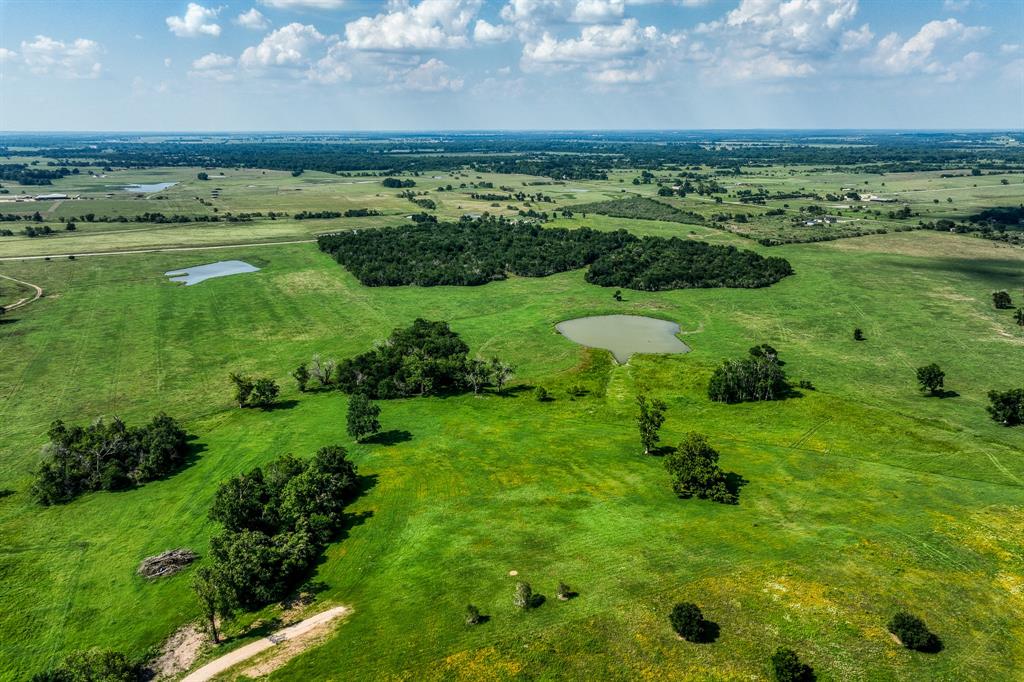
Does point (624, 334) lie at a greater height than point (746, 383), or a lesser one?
lesser

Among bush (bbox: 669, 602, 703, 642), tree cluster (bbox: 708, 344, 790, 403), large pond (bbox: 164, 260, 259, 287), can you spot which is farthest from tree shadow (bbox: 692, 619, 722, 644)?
large pond (bbox: 164, 260, 259, 287)

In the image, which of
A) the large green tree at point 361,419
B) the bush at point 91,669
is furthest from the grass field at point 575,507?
the bush at point 91,669

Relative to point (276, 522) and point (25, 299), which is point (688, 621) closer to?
point (276, 522)

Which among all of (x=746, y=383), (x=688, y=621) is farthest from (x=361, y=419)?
(x=746, y=383)

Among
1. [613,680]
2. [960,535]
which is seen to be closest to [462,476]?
[613,680]

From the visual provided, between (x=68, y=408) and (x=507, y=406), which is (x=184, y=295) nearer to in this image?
(x=68, y=408)
